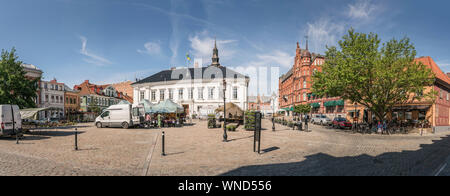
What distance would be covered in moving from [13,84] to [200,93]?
33656 mm

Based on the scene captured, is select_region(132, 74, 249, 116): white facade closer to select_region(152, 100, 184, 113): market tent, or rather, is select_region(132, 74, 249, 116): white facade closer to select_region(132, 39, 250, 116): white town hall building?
select_region(132, 39, 250, 116): white town hall building

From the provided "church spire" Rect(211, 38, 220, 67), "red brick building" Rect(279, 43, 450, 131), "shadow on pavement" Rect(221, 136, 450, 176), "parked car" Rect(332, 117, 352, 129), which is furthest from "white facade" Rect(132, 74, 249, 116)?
"shadow on pavement" Rect(221, 136, 450, 176)

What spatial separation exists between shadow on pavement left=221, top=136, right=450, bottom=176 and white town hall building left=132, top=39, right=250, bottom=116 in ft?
125

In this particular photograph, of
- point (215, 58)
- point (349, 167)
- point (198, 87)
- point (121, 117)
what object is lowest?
point (349, 167)

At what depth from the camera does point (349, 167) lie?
697 centimetres

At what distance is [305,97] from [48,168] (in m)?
51.1

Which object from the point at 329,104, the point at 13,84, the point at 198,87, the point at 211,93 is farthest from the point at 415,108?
the point at 13,84

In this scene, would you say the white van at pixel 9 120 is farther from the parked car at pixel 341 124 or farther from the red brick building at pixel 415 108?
the parked car at pixel 341 124

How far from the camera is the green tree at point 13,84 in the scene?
18.7 meters

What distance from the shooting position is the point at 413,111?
24.6m

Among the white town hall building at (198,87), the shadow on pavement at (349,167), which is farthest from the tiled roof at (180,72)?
the shadow on pavement at (349,167)

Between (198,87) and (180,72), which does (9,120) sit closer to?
(198,87)
